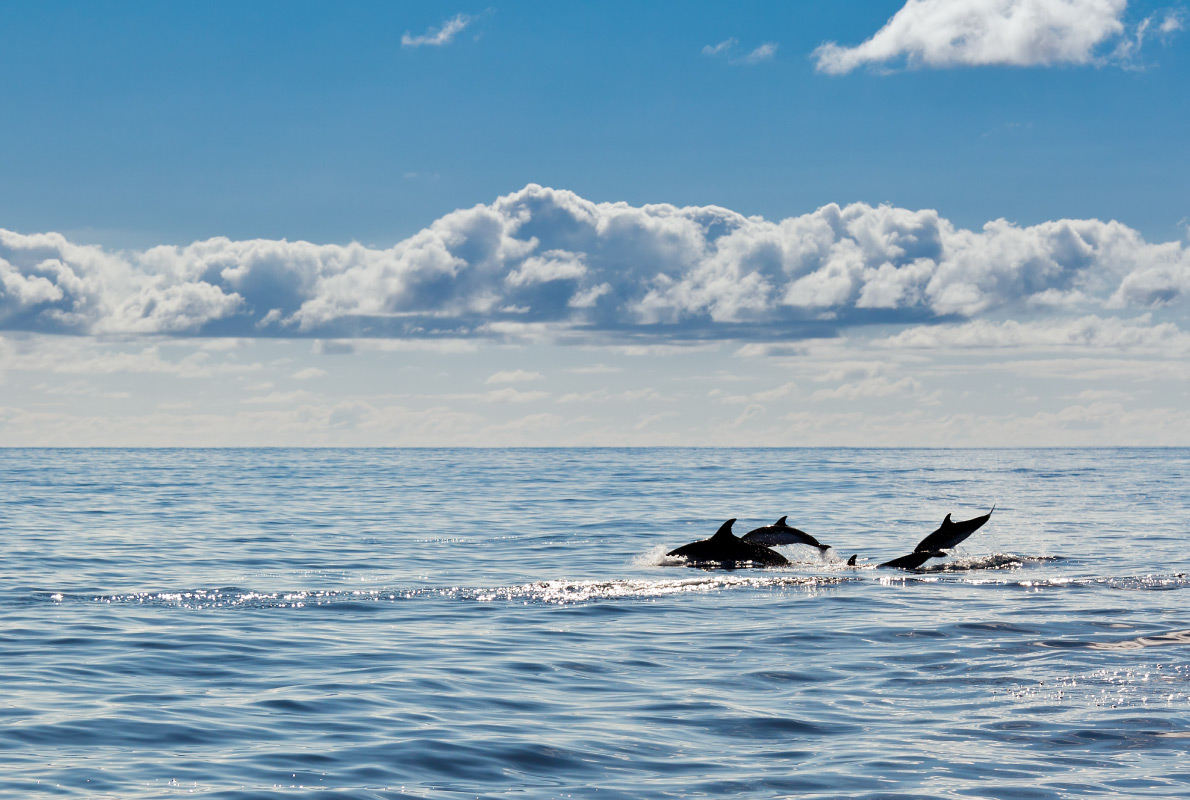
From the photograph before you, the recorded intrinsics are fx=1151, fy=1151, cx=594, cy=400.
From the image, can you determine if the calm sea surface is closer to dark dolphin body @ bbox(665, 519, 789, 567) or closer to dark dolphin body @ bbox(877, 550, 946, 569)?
dark dolphin body @ bbox(877, 550, 946, 569)

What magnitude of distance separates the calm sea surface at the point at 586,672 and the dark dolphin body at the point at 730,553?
869mm

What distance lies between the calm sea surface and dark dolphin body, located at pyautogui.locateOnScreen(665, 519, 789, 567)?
2.85 feet

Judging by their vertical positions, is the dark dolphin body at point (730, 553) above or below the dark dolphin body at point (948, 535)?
below

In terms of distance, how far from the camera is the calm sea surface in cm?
977

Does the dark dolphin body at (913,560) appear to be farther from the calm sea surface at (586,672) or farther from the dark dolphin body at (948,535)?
the calm sea surface at (586,672)

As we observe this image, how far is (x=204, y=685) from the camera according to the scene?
1326cm

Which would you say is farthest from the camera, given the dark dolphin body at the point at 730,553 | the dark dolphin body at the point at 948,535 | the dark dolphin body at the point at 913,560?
the dark dolphin body at the point at 730,553

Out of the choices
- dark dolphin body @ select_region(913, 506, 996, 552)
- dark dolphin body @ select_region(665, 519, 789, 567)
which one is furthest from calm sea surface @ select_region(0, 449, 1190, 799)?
dark dolphin body @ select_region(665, 519, 789, 567)

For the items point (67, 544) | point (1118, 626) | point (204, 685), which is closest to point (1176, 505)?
point (1118, 626)

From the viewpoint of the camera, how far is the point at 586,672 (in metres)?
14.2

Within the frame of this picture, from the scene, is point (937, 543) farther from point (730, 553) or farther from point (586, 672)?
point (586, 672)

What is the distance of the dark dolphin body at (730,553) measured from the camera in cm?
2608

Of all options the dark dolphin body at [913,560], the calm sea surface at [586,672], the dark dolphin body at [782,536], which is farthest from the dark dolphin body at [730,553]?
the dark dolphin body at [913,560]

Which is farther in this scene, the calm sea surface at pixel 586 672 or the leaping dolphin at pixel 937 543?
the leaping dolphin at pixel 937 543
